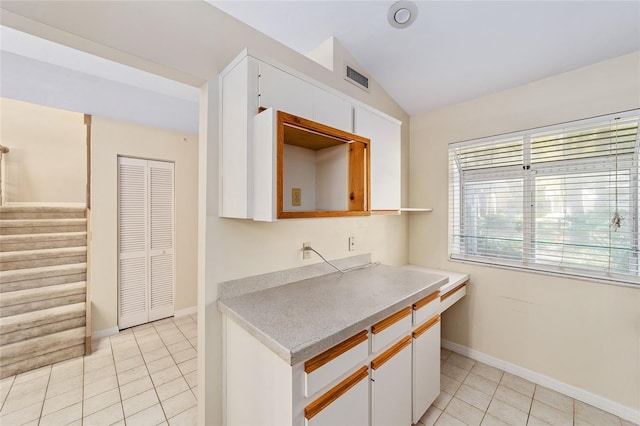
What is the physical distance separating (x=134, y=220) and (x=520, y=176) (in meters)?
4.11

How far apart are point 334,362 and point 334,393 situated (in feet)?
0.46

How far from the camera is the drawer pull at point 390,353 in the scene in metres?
1.31

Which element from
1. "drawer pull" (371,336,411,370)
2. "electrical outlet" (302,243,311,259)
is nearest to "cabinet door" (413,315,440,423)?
"drawer pull" (371,336,411,370)

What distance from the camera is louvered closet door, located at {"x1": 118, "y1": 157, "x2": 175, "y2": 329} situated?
2992mm

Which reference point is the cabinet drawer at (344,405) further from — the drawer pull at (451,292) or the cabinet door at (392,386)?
the drawer pull at (451,292)

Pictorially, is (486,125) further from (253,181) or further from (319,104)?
(253,181)

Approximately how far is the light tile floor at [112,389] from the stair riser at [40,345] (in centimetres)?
14

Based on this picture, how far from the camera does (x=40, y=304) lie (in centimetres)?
242

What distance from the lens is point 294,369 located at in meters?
0.96

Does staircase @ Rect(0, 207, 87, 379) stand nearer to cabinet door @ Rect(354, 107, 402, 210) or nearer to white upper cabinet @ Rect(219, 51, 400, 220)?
white upper cabinet @ Rect(219, 51, 400, 220)

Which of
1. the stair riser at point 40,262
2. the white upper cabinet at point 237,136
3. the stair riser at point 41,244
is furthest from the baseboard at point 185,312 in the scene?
the white upper cabinet at point 237,136

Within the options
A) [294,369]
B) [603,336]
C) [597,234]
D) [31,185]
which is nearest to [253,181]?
[294,369]

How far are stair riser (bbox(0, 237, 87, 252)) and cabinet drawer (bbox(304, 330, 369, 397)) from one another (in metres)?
3.12

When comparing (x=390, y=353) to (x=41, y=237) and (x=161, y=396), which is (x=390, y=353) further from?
(x=41, y=237)
